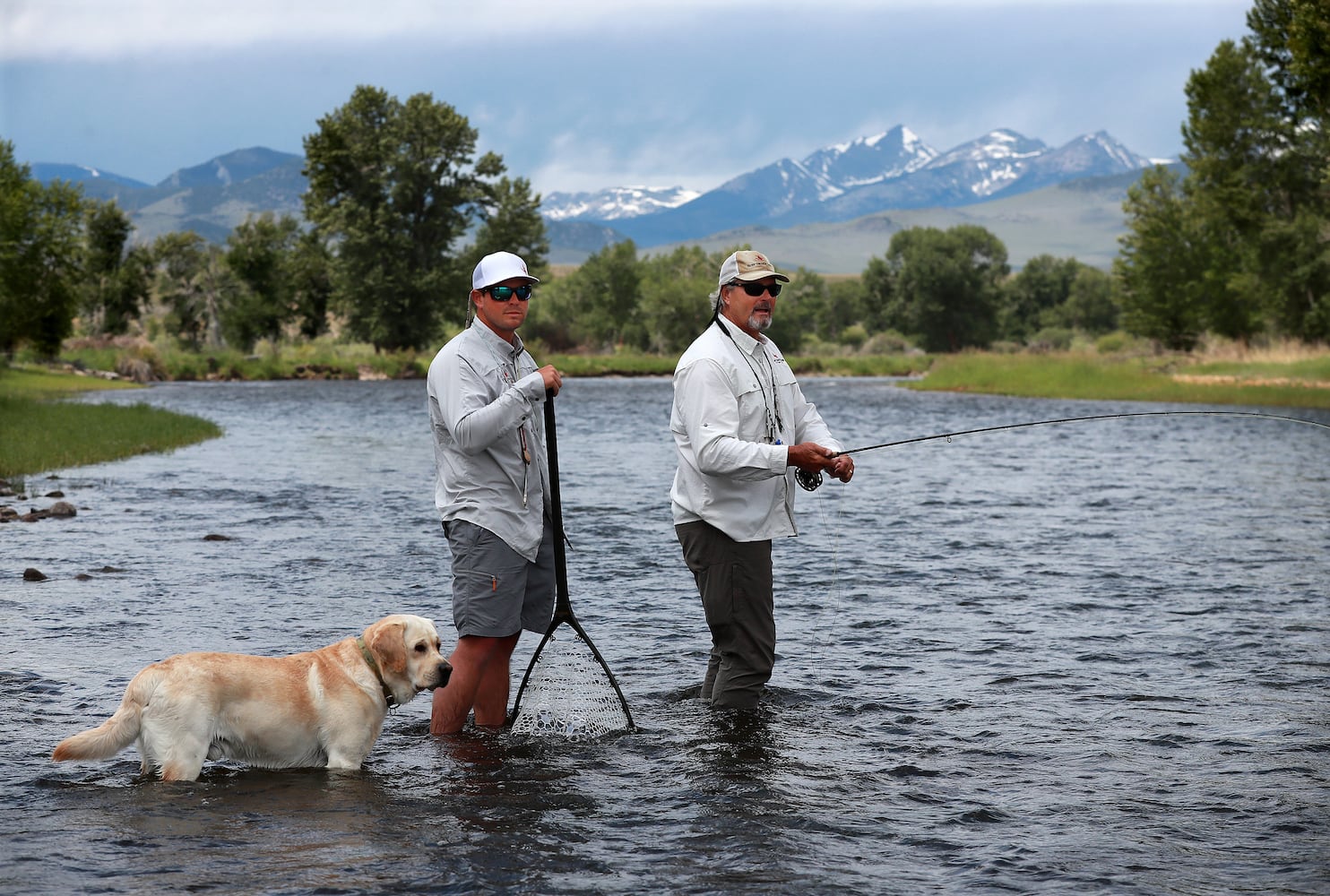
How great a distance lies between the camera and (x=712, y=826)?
671 centimetres

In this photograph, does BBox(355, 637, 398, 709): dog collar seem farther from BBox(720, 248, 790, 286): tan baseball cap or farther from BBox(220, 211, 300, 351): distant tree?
BBox(220, 211, 300, 351): distant tree

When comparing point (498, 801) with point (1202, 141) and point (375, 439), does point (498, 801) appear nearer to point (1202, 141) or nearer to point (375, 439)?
point (375, 439)

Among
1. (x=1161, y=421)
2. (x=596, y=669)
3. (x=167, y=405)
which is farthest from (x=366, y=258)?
(x=596, y=669)

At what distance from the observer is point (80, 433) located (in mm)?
29188

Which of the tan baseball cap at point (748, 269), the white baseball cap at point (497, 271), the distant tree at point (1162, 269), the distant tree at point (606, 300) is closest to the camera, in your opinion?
the white baseball cap at point (497, 271)

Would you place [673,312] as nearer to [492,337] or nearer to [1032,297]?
Answer: [1032,297]

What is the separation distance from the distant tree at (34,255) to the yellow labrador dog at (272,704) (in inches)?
1393

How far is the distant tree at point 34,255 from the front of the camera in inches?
1752

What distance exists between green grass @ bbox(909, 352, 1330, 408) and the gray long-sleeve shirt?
4327cm

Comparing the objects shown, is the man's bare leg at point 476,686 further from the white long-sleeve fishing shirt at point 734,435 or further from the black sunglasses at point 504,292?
the black sunglasses at point 504,292

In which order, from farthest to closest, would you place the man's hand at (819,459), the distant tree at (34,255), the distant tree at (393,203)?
1. the distant tree at (393,203)
2. the distant tree at (34,255)
3. the man's hand at (819,459)

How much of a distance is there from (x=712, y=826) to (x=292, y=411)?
45.6 m

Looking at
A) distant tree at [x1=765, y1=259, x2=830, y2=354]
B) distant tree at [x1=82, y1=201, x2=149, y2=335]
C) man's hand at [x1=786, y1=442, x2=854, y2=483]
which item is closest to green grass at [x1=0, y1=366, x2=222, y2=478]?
man's hand at [x1=786, y1=442, x2=854, y2=483]

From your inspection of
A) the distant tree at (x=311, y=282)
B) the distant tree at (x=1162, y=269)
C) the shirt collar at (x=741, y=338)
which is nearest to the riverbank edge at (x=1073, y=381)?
the distant tree at (x=1162, y=269)
